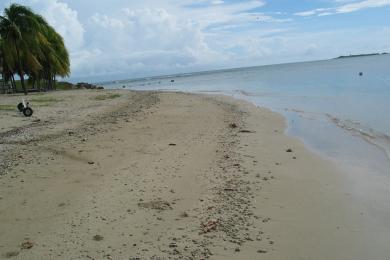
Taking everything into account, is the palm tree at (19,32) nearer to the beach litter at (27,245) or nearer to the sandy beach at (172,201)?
the sandy beach at (172,201)

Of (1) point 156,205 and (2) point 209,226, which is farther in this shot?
(1) point 156,205

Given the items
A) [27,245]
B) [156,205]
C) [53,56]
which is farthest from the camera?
[53,56]

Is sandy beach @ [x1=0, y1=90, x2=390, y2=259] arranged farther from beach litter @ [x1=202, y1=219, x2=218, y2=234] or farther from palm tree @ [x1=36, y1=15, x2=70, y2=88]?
A: palm tree @ [x1=36, y1=15, x2=70, y2=88]

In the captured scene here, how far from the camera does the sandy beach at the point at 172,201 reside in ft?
16.4

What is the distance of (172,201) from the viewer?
648 cm

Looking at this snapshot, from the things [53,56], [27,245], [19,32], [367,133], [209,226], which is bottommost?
[367,133]

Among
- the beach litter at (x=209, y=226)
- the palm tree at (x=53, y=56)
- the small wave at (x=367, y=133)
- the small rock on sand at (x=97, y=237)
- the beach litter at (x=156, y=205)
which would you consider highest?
the palm tree at (x=53, y=56)

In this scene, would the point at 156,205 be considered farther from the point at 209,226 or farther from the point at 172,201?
the point at 209,226

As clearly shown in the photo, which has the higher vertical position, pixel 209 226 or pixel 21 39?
pixel 21 39

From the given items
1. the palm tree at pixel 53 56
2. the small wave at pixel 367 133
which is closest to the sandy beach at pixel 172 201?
the small wave at pixel 367 133

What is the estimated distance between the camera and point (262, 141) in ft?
39.1

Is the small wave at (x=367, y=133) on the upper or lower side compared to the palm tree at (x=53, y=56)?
lower

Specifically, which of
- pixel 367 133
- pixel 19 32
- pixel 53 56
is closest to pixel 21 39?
pixel 19 32

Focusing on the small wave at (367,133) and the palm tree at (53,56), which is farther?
the palm tree at (53,56)
